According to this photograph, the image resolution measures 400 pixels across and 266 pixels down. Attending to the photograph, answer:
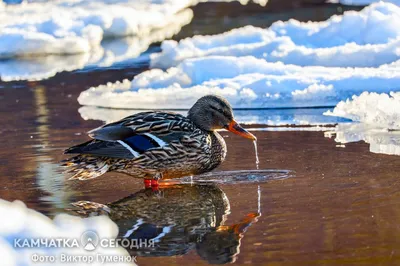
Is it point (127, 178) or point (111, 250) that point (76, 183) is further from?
point (111, 250)

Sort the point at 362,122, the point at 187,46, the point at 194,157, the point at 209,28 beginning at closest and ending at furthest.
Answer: the point at 194,157, the point at 362,122, the point at 187,46, the point at 209,28

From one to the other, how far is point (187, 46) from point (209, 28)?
3.39 meters

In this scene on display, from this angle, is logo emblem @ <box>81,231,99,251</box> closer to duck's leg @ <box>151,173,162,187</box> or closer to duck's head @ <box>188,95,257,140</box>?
duck's leg @ <box>151,173,162,187</box>

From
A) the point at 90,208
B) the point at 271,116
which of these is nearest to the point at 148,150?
the point at 90,208

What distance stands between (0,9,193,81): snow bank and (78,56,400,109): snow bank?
2.25m

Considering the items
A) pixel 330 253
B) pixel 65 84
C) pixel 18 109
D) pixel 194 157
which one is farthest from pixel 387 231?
pixel 65 84

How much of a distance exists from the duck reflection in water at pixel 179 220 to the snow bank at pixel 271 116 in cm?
235

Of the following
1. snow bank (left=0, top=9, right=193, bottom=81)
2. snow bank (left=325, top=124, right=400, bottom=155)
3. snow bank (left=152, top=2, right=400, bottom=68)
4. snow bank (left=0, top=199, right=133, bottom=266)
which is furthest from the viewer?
snow bank (left=0, top=9, right=193, bottom=81)

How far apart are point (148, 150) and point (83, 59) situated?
791 cm

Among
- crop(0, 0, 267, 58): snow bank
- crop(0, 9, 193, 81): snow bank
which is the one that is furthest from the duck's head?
crop(0, 0, 267, 58): snow bank

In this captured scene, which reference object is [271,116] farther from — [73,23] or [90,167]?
[73,23]

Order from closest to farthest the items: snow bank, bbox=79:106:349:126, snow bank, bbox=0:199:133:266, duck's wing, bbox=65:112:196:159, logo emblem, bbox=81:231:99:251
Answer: snow bank, bbox=0:199:133:266, logo emblem, bbox=81:231:99:251, duck's wing, bbox=65:112:196:159, snow bank, bbox=79:106:349:126

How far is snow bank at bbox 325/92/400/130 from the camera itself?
8734 millimetres

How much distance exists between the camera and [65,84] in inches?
501
